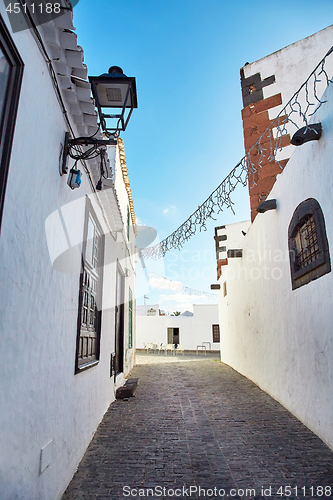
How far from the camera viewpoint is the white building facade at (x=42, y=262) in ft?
5.85

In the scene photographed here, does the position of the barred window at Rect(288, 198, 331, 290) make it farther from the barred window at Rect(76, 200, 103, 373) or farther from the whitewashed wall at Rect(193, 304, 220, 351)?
the whitewashed wall at Rect(193, 304, 220, 351)

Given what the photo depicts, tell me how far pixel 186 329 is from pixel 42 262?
23.3 meters

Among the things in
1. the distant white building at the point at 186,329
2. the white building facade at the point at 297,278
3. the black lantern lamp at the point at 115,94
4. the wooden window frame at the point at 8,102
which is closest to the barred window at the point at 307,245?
the white building facade at the point at 297,278

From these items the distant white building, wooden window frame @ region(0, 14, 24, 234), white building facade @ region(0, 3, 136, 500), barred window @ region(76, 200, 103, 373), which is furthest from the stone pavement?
the distant white building

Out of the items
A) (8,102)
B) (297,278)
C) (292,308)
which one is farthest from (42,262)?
(292,308)

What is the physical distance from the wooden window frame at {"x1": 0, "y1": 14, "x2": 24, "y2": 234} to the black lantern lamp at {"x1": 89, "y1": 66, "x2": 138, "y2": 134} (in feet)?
3.38

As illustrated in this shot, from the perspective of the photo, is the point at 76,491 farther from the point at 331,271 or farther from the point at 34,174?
the point at 331,271

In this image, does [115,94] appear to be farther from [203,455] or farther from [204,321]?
[204,321]

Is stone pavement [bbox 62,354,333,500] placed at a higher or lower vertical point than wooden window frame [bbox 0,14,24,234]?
lower

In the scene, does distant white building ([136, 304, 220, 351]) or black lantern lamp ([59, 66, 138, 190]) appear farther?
distant white building ([136, 304, 220, 351])

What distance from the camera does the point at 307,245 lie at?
421cm

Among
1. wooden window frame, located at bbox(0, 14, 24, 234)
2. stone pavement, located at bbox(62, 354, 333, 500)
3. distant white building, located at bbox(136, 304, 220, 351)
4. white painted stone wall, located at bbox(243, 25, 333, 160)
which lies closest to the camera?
wooden window frame, located at bbox(0, 14, 24, 234)

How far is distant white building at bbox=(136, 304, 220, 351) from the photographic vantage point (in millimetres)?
23859

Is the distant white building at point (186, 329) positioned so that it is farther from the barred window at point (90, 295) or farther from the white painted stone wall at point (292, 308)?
the barred window at point (90, 295)
